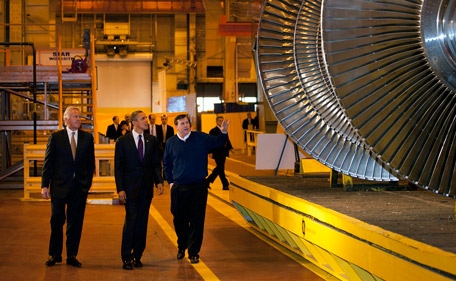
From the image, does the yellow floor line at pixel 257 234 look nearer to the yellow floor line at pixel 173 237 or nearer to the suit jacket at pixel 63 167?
the yellow floor line at pixel 173 237

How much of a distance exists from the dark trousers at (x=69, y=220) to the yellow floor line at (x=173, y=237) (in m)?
1.38

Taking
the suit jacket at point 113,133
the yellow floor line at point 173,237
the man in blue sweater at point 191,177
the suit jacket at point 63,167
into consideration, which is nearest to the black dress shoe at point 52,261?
the suit jacket at point 63,167

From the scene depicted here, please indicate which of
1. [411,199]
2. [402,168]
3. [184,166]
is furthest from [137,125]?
[402,168]

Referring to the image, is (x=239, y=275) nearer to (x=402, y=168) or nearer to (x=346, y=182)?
(x=346, y=182)

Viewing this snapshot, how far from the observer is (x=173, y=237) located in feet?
38.0

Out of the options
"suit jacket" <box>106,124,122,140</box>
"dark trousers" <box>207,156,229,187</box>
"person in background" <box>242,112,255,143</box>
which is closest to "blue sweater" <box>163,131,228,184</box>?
"dark trousers" <box>207,156,229,187</box>

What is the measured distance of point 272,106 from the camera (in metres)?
10.2

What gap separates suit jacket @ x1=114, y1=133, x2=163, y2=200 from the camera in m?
9.31

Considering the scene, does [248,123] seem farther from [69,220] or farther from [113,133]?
[69,220]

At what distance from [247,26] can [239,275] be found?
26024mm

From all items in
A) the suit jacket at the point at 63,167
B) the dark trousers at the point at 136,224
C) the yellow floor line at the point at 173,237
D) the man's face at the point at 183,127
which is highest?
the man's face at the point at 183,127

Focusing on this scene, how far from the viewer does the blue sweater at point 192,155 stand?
9570 mm

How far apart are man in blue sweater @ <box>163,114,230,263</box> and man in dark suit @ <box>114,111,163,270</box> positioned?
0.79 feet

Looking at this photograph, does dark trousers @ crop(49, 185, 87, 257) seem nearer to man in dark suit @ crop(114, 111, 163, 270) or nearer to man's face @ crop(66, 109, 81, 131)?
man in dark suit @ crop(114, 111, 163, 270)
